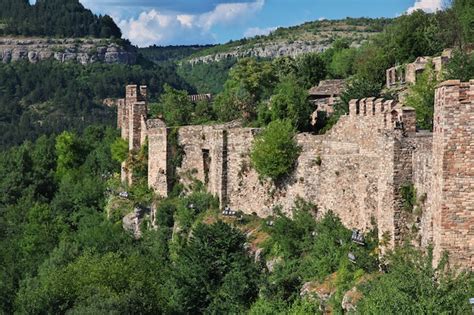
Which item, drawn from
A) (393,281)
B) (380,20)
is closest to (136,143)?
(393,281)

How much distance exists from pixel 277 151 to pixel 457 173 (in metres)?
13.6

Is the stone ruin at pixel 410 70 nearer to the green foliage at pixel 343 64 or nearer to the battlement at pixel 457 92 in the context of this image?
the green foliage at pixel 343 64

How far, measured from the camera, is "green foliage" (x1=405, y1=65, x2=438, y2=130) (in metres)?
30.1

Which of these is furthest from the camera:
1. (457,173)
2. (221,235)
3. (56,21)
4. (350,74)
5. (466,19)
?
(56,21)

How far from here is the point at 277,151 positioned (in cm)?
3141

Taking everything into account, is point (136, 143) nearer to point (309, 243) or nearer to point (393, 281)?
point (309, 243)

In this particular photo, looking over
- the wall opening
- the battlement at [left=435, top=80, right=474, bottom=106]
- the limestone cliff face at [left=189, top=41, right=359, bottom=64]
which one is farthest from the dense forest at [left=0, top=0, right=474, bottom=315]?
the limestone cliff face at [left=189, top=41, right=359, bottom=64]

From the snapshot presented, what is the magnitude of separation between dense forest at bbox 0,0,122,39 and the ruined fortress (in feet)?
393

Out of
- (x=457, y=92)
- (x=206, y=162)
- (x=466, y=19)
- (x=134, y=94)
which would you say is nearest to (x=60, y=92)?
(x=134, y=94)

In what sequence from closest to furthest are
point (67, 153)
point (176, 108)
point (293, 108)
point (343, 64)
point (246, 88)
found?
point (293, 108), point (176, 108), point (246, 88), point (343, 64), point (67, 153)

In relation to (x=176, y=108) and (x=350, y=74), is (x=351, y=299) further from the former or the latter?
(x=350, y=74)

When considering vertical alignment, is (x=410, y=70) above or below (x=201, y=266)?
above

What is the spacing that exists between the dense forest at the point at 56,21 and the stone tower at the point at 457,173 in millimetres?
147386

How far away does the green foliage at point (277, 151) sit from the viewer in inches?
1240
